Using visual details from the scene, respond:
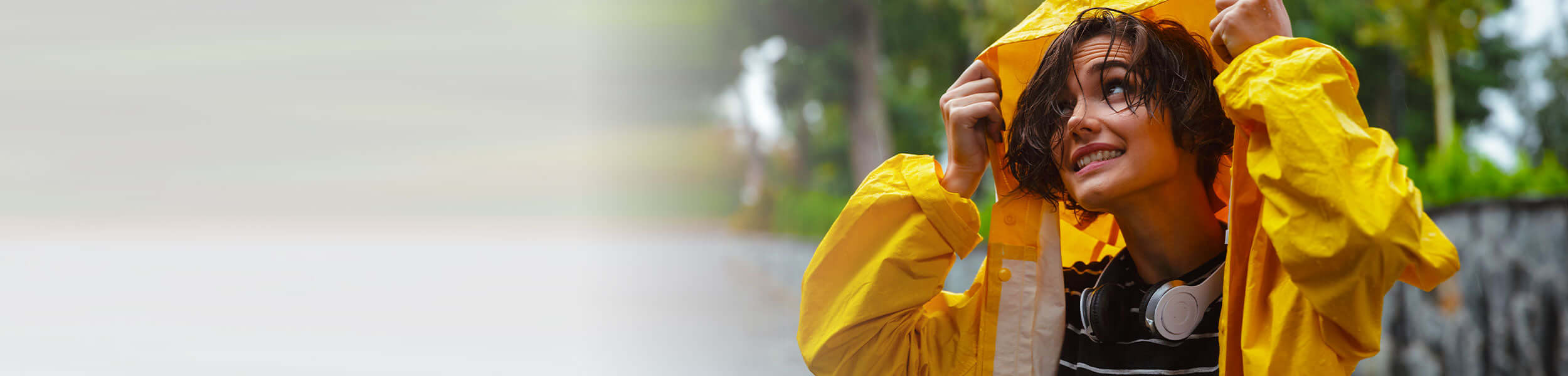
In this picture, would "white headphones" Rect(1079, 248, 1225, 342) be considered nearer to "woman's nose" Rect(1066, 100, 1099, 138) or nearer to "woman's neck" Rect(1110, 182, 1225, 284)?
"woman's neck" Rect(1110, 182, 1225, 284)

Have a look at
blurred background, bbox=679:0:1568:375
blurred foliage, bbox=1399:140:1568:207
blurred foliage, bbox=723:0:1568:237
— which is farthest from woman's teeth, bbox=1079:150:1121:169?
blurred foliage, bbox=1399:140:1568:207

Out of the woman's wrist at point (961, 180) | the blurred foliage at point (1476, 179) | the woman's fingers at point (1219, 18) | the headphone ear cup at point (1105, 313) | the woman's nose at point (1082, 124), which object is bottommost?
the blurred foliage at point (1476, 179)

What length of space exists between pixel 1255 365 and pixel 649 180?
6.25 meters

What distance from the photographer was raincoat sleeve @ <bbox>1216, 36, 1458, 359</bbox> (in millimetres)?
656

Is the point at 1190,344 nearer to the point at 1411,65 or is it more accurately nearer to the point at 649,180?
the point at 1411,65

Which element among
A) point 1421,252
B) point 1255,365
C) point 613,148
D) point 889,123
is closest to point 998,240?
point 1255,365

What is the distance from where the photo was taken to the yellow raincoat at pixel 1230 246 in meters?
0.67

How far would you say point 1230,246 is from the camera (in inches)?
32.4

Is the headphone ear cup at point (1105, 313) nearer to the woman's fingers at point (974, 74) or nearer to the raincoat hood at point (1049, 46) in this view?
the raincoat hood at point (1049, 46)

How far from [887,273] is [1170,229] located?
0.92 feet

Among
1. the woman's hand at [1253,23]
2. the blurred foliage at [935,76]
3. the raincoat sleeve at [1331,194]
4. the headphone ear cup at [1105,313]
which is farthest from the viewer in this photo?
the blurred foliage at [935,76]

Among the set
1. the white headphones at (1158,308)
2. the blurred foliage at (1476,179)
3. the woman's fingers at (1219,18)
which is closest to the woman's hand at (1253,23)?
the woman's fingers at (1219,18)

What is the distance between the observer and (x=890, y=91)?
4.77 m

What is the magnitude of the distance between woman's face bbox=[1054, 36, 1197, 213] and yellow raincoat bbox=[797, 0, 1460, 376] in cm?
7
